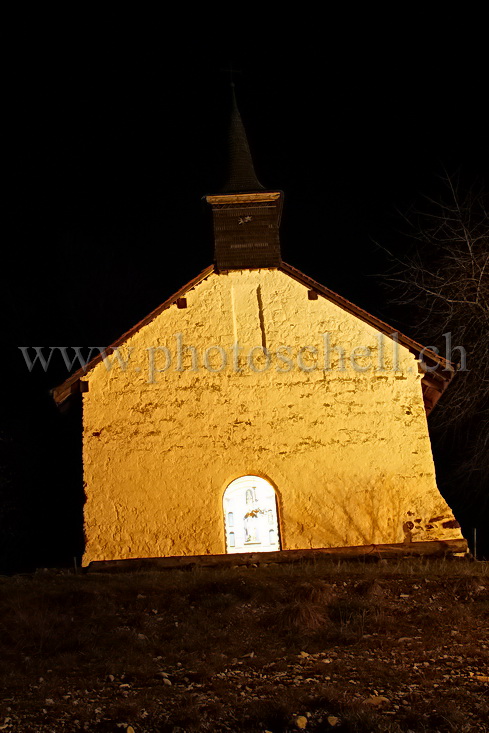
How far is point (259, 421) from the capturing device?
14.6 m

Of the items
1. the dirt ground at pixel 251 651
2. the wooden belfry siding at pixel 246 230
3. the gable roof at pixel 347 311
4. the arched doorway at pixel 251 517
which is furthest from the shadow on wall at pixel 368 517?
the wooden belfry siding at pixel 246 230

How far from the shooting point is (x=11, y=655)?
805 cm

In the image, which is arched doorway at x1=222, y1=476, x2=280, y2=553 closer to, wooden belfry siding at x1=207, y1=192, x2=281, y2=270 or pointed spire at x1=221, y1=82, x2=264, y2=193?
wooden belfry siding at x1=207, y1=192, x2=281, y2=270

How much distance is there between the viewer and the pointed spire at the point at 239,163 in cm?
1742

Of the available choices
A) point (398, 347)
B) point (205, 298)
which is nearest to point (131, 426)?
point (205, 298)

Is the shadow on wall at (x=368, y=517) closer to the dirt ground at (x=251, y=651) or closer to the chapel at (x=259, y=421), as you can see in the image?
the chapel at (x=259, y=421)

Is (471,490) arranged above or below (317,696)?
above

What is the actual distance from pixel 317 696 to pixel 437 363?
9.53m

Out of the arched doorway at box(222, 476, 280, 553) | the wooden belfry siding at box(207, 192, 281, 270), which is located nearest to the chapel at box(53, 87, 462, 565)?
the wooden belfry siding at box(207, 192, 281, 270)

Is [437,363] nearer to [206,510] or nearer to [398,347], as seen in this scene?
[398,347]

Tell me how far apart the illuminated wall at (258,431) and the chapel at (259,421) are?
23 mm

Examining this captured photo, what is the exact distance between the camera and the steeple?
1625 cm

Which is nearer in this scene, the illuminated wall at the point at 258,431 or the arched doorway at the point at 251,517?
the illuminated wall at the point at 258,431

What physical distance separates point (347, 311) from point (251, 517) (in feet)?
18.9
